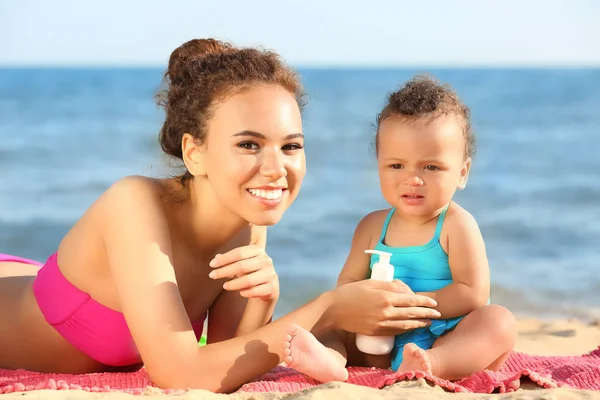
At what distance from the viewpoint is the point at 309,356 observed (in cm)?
302

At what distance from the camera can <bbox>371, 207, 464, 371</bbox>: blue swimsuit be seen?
3.44 m

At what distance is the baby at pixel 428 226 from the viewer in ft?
11.1

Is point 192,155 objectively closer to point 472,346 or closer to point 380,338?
point 380,338

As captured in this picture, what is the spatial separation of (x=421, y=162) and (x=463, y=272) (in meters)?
0.46

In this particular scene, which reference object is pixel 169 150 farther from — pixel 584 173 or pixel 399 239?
pixel 584 173

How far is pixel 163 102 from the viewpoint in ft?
11.8

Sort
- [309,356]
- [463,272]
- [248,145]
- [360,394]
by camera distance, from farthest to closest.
Answer: [463,272] < [248,145] < [309,356] < [360,394]

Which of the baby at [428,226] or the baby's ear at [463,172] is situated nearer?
the baby at [428,226]

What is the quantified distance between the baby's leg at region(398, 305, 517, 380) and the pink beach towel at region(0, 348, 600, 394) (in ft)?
0.19

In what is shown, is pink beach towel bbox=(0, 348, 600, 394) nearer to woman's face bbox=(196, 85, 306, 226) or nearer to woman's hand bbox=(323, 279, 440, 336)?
woman's hand bbox=(323, 279, 440, 336)

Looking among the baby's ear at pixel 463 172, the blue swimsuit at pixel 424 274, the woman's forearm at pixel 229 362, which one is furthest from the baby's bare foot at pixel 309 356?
the baby's ear at pixel 463 172

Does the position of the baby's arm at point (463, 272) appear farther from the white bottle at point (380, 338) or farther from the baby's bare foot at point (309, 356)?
the baby's bare foot at point (309, 356)

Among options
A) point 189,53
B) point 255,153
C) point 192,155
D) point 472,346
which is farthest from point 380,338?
point 189,53

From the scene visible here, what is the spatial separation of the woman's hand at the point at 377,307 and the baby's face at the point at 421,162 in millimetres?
409
